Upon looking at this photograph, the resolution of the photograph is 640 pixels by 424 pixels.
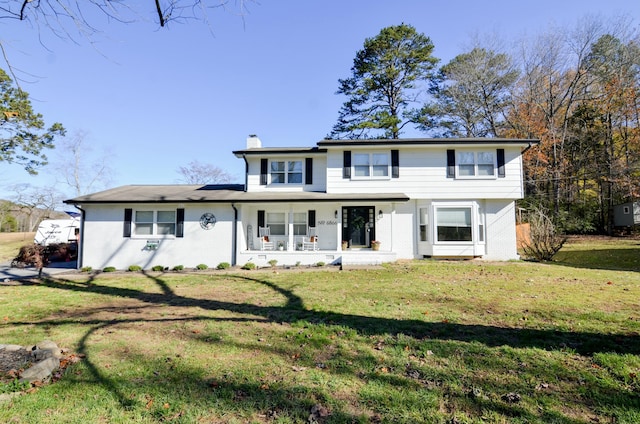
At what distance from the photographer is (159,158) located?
2778 centimetres

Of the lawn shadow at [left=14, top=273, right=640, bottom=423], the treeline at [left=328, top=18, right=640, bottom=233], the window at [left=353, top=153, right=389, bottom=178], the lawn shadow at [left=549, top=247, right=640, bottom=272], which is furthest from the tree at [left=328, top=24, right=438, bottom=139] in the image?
the lawn shadow at [left=14, top=273, right=640, bottom=423]

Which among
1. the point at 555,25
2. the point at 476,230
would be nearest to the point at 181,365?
the point at 476,230

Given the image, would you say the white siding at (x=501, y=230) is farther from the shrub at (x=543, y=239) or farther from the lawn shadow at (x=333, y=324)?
the lawn shadow at (x=333, y=324)

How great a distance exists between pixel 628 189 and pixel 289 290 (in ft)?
93.2

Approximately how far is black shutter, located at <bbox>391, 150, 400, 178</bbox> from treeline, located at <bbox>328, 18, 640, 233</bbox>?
12.2 m

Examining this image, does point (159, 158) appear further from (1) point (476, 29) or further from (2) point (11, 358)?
(1) point (476, 29)

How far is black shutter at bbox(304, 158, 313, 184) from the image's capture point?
1564 centimetres

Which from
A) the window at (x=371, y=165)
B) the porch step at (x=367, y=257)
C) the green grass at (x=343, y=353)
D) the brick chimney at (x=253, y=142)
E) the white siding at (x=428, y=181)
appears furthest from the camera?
the brick chimney at (x=253, y=142)

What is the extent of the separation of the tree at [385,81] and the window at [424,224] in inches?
537

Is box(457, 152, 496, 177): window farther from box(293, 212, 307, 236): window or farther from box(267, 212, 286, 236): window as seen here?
box(267, 212, 286, 236): window

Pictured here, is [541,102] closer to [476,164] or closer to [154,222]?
[476,164]

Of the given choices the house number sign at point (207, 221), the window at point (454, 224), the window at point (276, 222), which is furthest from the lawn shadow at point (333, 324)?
the window at point (454, 224)

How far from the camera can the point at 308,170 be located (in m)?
15.7

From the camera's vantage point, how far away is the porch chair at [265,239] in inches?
578
